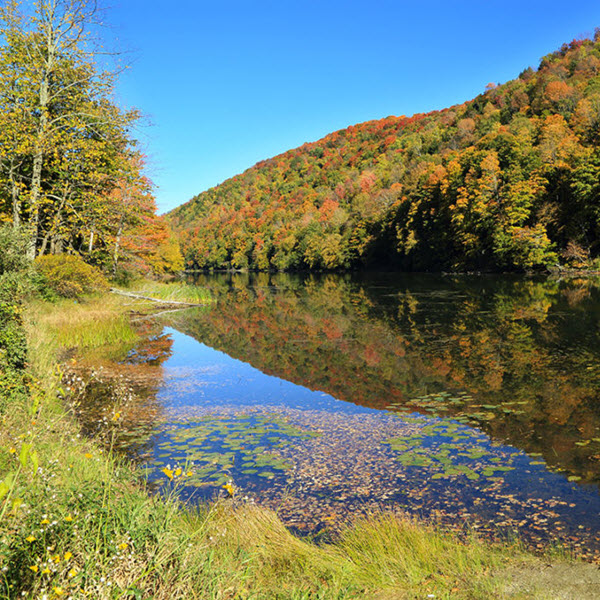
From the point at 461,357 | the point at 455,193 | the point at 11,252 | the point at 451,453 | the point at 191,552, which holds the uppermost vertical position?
the point at 455,193

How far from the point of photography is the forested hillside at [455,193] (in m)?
49.9

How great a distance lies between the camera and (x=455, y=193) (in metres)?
63.3

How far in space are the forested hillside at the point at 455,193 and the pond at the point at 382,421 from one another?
34.0 metres

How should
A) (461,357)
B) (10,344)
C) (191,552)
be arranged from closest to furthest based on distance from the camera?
(191,552), (10,344), (461,357)

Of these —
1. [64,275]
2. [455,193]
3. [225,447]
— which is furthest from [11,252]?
[455,193]

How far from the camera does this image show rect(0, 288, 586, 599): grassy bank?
319cm

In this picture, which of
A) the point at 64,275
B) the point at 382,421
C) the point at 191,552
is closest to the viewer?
the point at 191,552

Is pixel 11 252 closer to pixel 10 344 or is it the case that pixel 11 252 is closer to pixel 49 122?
pixel 10 344

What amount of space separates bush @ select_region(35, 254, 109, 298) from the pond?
5.41 m

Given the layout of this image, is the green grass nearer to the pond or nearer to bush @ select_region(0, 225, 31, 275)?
the pond

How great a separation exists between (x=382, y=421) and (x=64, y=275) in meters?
18.2

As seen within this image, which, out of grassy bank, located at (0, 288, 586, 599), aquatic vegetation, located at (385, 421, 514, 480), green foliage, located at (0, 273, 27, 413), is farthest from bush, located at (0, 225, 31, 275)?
aquatic vegetation, located at (385, 421, 514, 480)

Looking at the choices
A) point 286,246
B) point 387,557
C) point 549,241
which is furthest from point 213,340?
point 286,246

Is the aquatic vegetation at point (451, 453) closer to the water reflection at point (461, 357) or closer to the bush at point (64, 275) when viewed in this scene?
the water reflection at point (461, 357)
